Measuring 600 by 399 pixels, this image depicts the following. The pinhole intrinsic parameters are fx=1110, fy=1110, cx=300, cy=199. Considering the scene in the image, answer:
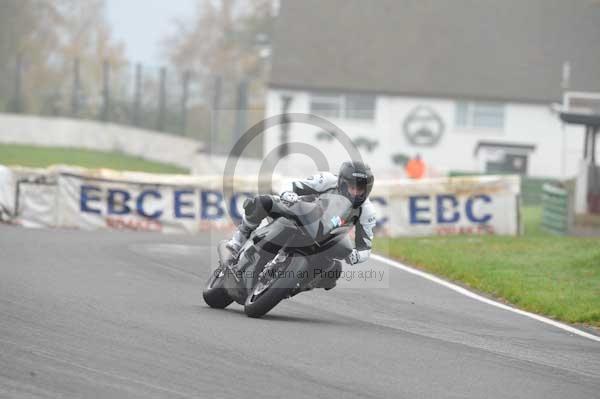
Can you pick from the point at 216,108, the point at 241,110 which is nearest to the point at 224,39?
the point at 216,108

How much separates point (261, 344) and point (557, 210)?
647 inches

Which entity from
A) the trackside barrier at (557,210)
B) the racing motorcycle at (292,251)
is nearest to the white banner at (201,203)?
the trackside barrier at (557,210)

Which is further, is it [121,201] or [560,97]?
[560,97]

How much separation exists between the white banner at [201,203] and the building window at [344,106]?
1097 inches

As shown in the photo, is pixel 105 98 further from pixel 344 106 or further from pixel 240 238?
pixel 240 238

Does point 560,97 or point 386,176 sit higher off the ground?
point 560,97

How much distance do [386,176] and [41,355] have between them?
119ft

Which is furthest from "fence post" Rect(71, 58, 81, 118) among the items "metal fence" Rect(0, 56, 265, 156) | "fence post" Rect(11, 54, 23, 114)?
"fence post" Rect(11, 54, 23, 114)

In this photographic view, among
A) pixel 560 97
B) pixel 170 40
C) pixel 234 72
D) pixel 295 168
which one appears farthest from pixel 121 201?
pixel 170 40

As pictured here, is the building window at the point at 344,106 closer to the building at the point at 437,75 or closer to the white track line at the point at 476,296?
the building at the point at 437,75

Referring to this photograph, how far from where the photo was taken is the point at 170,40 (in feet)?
341

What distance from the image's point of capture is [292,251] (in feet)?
32.0

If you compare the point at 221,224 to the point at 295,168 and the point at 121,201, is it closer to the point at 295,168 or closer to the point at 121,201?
the point at 121,201

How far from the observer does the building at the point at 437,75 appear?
158ft
